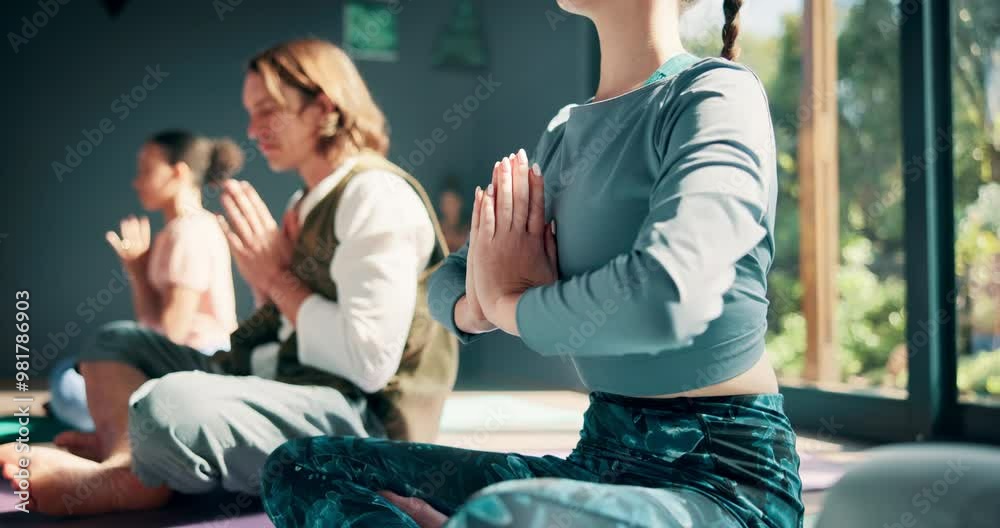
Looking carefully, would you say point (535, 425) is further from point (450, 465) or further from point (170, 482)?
point (450, 465)

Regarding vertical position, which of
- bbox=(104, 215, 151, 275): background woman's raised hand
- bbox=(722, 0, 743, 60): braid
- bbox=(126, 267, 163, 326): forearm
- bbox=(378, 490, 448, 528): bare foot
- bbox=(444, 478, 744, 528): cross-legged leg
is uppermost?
bbox=(722, 0, 743, 60): braid

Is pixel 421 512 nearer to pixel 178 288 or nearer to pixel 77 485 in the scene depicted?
pixel 77 485

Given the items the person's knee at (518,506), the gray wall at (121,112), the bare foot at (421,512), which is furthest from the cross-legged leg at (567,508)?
the gray wall at (121,112)

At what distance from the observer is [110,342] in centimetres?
193

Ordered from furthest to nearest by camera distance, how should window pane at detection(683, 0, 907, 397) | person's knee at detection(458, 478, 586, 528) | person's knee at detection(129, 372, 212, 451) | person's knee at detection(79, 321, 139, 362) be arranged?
window pane at detection(683, 0, 907, 397) < person's knee at detection(79, 321, 139, 362) < person's knee at detection(129, 372, 212, 451) < person's knee at detection(458, 478, 586, 528)

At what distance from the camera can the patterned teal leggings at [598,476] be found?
0.66m

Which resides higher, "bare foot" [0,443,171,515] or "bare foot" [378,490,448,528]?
"bare foot" [378,490,448,528]

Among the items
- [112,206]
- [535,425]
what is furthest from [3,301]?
[535,425]

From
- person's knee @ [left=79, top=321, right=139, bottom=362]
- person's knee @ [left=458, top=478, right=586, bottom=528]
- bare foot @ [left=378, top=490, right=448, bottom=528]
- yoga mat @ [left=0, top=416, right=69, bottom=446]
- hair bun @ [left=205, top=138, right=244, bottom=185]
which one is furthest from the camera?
hair bun @ [left=205, top=138, right=244, bottom=185]
